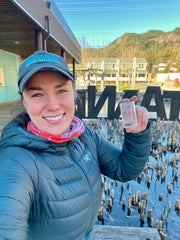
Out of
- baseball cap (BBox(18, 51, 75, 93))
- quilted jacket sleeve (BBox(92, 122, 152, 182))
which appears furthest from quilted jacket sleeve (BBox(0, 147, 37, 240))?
quilted jacket sleeve (BBox(92, 122, 152, 182))

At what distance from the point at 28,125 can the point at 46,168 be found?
26cm

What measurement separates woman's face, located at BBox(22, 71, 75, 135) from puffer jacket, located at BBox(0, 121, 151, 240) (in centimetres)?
9

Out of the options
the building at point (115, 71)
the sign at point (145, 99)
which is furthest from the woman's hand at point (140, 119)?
the building at point (115, 71)

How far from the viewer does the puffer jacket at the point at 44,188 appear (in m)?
0.63

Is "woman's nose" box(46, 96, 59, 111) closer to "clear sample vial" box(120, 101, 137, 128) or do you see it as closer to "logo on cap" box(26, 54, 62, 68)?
"logo on cap" box(26, 54, 62, 68)

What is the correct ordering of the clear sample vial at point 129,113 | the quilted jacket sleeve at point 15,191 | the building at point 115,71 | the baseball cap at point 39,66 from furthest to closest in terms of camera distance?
1. the building at point 115,71
2. the clear sample vial at point 129,113
3. the baseball cap at point 39,66
4. the quilted jacket sleeve at point 15,191

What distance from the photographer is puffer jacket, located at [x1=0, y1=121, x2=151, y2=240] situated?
63 centimetres

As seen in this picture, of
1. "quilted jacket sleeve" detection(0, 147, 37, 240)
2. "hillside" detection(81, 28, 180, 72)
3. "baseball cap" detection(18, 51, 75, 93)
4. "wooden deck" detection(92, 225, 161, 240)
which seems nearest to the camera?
"quilted jacket sleeve" detection(0, 147, 37, 240)

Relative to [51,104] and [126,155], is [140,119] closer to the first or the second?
[126,155]

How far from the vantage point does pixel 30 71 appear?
796 mm

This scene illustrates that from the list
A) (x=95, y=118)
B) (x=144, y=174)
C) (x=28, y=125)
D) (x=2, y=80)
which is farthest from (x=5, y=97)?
(x=28, y=125)

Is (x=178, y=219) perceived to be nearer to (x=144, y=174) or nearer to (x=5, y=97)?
(x=144, y=174)

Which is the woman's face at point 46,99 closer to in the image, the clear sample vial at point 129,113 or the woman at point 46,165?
the woman at point 46,165

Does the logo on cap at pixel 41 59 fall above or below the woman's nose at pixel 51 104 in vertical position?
above
